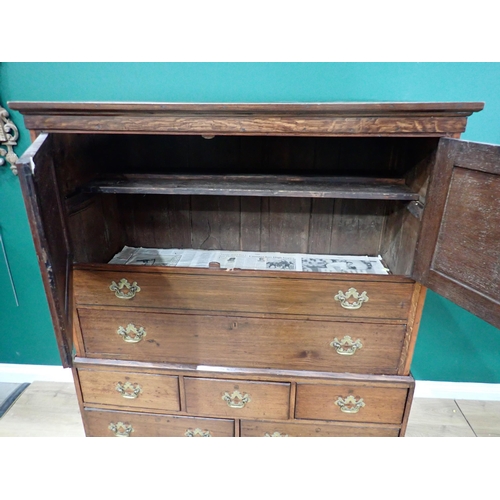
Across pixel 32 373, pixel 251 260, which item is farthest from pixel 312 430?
pixel 32 373

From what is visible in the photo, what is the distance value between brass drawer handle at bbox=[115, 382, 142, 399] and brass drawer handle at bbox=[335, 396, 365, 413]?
0.68 m

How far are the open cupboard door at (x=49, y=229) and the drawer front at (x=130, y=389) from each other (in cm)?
37

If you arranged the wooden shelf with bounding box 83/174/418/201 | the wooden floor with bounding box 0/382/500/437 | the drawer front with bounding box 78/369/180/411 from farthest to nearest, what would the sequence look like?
the wooden floor with bounding box 0/382/500/437
the drawer front with bounding box 78/369/180/411
the wooden shelf with bounding box 83/174/418/201

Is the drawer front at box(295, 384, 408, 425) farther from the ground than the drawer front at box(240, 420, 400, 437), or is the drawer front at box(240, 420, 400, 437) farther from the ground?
the drawer front at box(295, 384, 408, 425)

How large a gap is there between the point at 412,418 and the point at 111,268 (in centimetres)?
150

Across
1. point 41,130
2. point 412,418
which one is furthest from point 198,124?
point 412,418

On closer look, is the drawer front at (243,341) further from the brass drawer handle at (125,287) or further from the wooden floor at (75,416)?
the wooden floor at (75,416)

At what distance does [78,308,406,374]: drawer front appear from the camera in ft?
3.61

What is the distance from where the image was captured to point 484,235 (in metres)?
0.77

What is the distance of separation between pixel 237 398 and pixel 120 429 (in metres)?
0.46

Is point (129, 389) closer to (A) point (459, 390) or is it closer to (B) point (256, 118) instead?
(B) point (256, 118)

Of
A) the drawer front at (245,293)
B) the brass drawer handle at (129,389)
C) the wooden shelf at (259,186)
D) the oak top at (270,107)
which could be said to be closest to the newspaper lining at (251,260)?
the drawer front at (245,293)

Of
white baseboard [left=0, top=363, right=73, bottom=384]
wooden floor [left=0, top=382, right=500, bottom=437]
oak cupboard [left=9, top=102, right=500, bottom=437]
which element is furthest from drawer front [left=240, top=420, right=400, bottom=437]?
white baseboard [left=0, top=363, right=73, bottom=384]

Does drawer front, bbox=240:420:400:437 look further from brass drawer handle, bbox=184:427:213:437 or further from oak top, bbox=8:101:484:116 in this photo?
oak top, bbox=8:101:484:116
